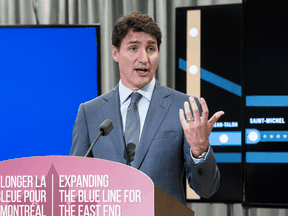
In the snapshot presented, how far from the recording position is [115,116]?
A: 54.1 inches

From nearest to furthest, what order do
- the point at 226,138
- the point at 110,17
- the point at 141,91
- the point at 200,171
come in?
the point at 200,171, the point at 141,91, the point at 226,138, the point at 110,17

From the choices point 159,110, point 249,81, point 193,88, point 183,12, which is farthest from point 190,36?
point 159,110

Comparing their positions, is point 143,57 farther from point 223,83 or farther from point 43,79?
point 43,79

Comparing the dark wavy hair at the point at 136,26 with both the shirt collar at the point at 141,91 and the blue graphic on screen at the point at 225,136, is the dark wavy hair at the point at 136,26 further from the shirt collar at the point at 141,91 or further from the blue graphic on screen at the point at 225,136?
the blue graphic on screen at the point at 225,136

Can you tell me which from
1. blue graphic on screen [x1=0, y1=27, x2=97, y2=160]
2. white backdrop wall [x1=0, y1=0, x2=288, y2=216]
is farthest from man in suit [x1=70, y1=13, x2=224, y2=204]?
white backdrop wall [x1=0, y1=0, x2=288, y2=216]

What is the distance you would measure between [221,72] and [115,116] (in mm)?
986

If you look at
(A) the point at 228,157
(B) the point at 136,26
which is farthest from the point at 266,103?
(B) the point at 136,26

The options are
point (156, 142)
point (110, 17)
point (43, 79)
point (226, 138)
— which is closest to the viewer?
point (156, 142)

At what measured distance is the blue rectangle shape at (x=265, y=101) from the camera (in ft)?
6.04

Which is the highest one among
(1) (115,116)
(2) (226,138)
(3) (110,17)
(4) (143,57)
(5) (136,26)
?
(3) (110,17)

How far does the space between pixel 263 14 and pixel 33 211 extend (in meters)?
1.79

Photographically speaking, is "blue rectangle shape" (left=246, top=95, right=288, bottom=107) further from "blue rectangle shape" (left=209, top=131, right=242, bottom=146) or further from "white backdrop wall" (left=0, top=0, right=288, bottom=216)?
"white backdrop wall" (left=0, top=0, right=288, bottom=216)

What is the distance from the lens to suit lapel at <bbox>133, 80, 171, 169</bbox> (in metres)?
1.26

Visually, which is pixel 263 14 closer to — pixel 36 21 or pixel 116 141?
pixel 116 141
